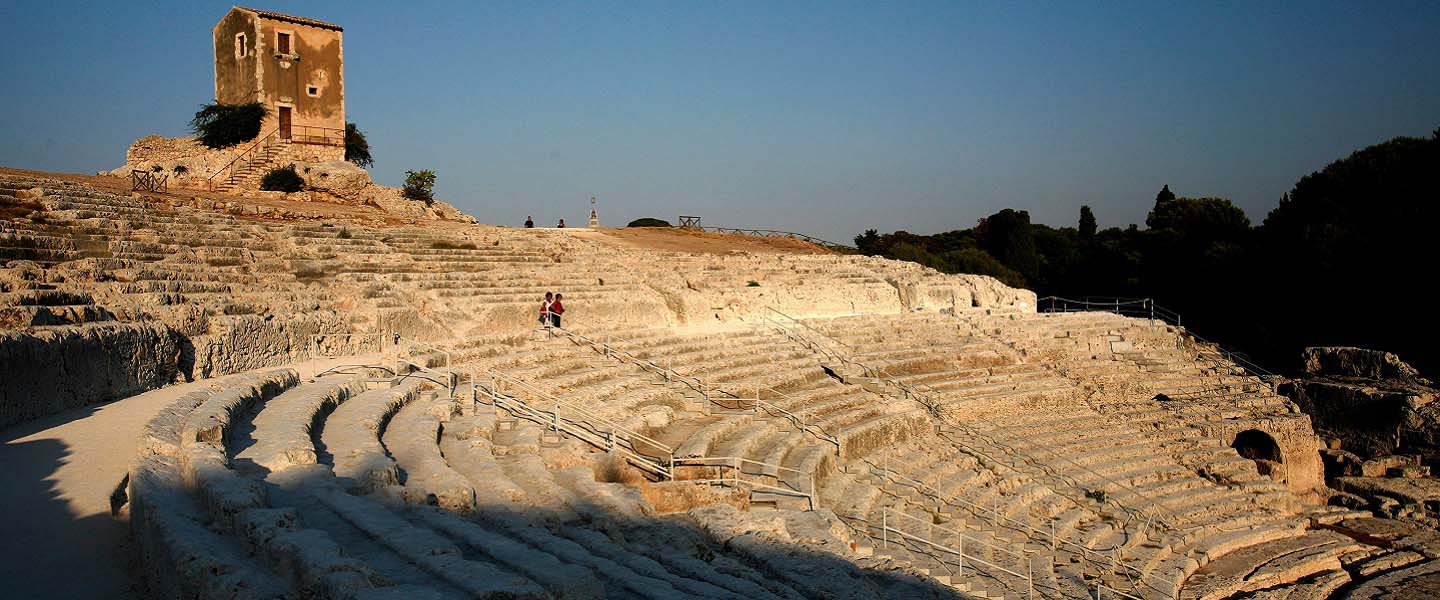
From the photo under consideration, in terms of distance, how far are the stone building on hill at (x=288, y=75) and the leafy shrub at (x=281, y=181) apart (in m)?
1.67

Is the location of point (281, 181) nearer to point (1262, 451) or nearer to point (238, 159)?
point (238, 159)

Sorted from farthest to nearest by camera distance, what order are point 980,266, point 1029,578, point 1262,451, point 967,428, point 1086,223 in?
point 1086,223, point 980,266, point 1262,451, point 967,428, point 1029,578

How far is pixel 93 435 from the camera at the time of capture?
6.86m

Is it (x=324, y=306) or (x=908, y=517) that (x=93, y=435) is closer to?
(x=324, y=306)

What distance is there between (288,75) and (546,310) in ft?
53.0

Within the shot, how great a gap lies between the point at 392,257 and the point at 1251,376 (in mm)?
16041

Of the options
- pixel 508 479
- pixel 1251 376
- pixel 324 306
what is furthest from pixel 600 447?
Result: pixel 1251 376

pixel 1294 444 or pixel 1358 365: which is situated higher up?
pixel 1358 365

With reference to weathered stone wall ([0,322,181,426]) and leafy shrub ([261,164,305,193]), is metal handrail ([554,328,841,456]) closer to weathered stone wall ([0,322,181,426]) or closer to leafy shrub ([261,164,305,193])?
weathered stone wall ([0,322,181,426])

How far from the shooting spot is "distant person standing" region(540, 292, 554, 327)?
43.2 ft

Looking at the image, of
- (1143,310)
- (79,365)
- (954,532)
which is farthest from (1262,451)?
(79,365)

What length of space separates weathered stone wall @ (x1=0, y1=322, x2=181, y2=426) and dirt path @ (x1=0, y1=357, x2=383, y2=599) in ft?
0.57

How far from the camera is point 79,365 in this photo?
7.83m

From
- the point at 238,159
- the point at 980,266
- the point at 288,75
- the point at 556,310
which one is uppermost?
the point at 288,75
